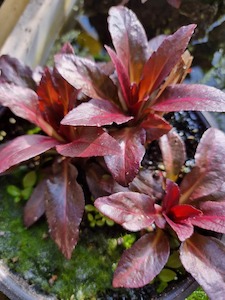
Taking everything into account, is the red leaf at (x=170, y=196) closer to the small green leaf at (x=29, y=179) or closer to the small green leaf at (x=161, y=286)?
the small green leaf at (x=161, y=286)

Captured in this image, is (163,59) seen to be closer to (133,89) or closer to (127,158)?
(133,89)

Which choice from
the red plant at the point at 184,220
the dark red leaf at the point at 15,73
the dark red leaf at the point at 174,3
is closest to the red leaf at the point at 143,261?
the red plant at the point at 184,220

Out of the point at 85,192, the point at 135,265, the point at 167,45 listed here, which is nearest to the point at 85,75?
the point at 167,45

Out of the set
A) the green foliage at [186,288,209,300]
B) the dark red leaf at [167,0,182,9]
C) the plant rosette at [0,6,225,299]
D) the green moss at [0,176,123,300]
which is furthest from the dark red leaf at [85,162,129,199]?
the dark red leaf at [167,0,182,9]

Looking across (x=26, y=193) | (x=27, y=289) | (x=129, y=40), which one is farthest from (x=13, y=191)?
(x=129, y=40)

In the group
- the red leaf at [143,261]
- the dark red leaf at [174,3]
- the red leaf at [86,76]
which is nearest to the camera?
the red leaf at [143,261]

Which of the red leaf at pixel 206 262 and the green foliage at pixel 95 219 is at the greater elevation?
the green foliage at pixel 95 219

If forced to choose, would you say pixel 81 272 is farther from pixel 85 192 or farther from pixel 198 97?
pixel 198 97
